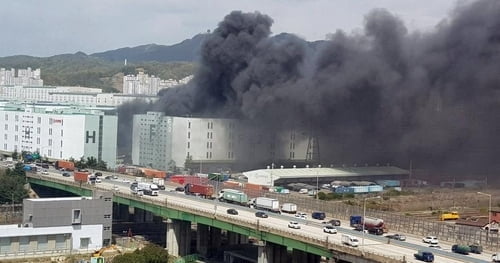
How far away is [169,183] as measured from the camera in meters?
56.7

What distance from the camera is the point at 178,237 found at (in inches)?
1567

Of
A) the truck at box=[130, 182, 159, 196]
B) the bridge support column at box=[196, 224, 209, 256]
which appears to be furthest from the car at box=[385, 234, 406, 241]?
the truck at box=[130, 182, 159, 196]

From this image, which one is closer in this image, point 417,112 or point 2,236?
point 2,236

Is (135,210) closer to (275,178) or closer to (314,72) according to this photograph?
(275,178)

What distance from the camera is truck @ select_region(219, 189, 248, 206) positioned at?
43406 millimetres

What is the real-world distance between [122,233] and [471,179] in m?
34.7

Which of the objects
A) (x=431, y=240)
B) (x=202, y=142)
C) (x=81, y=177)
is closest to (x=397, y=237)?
(x=431, y=240)

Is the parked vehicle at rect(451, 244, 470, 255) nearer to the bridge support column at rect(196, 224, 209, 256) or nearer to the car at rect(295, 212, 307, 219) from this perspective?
the car at rect(295, 212, 307, 219)

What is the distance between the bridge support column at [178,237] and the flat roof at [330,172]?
70.5 feet

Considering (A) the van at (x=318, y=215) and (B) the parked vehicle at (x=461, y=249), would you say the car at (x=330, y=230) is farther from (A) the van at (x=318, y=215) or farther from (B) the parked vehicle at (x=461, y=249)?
(B) the parked vehicle at (x=461, y=249)


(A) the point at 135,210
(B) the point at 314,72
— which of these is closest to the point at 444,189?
(B) the point at 314,72

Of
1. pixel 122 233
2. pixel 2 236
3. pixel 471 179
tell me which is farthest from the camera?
pixel 471 179

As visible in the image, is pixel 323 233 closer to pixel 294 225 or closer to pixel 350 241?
pixel 294 225

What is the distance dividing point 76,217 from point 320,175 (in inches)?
1153
